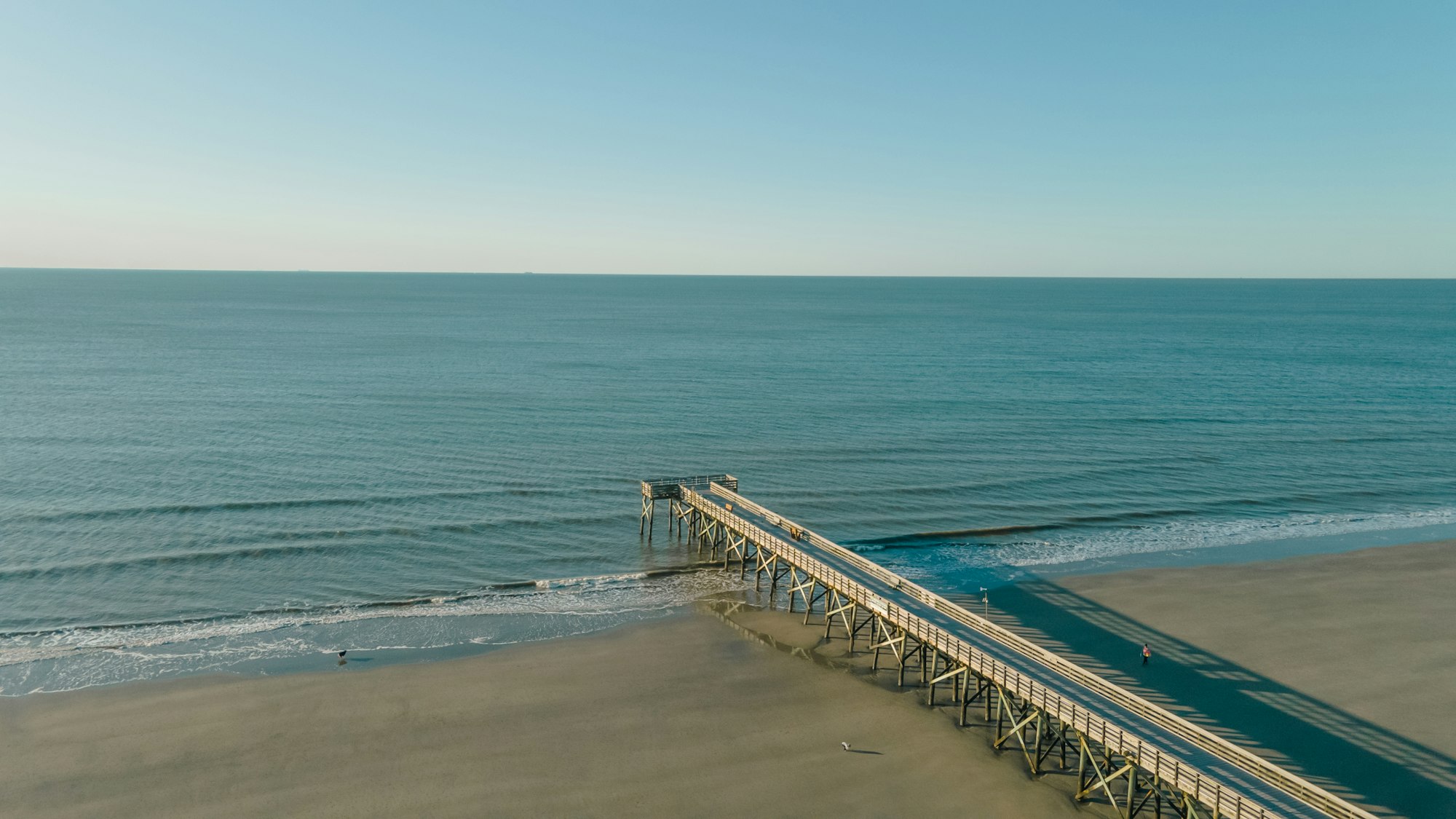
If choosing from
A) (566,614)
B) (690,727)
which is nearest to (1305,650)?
(690,727)

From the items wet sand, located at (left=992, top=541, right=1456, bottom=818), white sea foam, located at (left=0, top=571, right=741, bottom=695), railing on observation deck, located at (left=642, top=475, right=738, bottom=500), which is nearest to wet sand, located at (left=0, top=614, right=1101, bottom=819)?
white sea foam, located at (left=0, top=571, right=741, bottom=695)

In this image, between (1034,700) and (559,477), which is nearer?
(1034,700)

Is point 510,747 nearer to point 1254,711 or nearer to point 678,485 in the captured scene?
point 678,485

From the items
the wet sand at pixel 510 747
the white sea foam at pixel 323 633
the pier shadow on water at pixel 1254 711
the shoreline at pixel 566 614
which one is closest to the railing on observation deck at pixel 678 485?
the shoreline at pixel 566 614

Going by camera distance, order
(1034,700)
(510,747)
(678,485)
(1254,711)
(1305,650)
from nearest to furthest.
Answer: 1. (1034,700)
2. (510,747)
3. (1254,711)
4. (1305,650)
5. (678,485)

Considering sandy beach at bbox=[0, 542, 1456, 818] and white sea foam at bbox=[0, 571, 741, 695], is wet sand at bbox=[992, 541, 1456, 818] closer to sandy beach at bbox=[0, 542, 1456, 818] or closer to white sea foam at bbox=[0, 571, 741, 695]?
sandy beach at bbox=[0, 542, 1456, 818]
